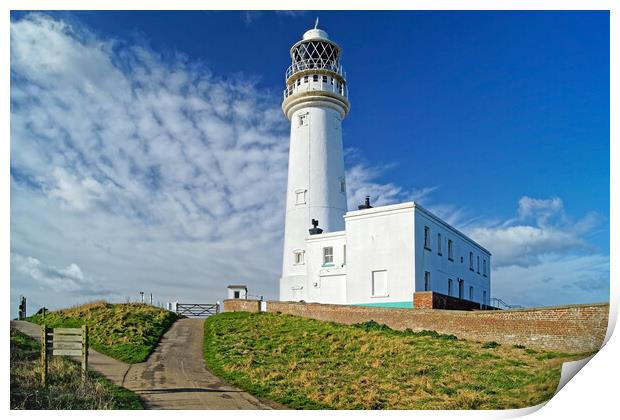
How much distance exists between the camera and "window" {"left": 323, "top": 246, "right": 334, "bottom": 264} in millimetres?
23438

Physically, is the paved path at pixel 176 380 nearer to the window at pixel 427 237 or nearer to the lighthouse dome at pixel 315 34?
the window at pixel 427 237

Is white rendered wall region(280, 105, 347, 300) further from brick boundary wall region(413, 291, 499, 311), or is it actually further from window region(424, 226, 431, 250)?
brick boundary wall region(413, 291, 499, 311)

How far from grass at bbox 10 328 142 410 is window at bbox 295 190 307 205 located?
1485 cm

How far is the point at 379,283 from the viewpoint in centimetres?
2114

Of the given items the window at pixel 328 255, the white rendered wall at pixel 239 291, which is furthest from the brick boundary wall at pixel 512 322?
the white rendered wall at pixel 239 291

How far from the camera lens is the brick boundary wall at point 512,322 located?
Answer: 1377 cm

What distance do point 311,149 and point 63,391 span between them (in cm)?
1777

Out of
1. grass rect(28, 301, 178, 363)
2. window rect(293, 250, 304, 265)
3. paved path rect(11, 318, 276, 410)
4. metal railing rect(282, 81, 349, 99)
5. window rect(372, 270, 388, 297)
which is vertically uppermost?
metal railing rect(282, 81, 349, 99)

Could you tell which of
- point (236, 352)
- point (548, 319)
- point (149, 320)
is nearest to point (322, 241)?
point (149, 320)

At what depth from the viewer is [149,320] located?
66.9ft

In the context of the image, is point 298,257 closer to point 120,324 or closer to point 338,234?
point 338,234

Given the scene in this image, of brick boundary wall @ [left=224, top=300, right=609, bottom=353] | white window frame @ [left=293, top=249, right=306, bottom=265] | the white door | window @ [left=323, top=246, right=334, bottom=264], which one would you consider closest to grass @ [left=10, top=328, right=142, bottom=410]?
brick boundary wall @ [left=224, top=300, right=609, bottom=353]

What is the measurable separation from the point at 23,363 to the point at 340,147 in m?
18.1

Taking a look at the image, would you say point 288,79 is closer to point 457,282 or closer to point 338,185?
point 338,185
